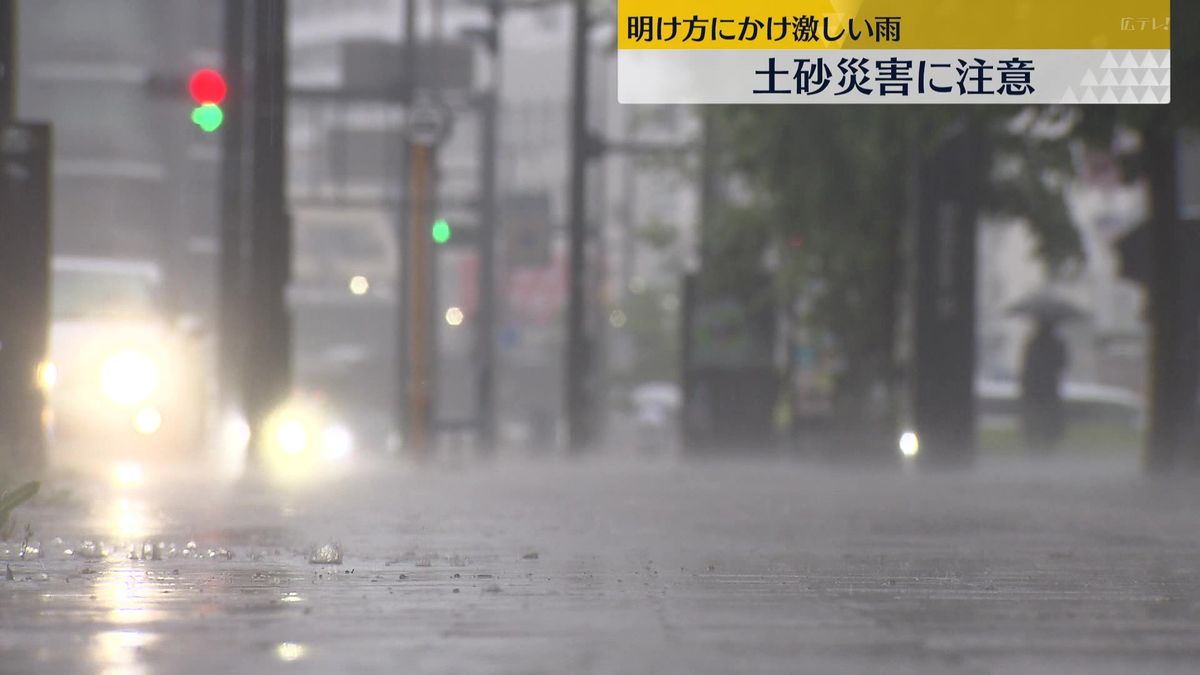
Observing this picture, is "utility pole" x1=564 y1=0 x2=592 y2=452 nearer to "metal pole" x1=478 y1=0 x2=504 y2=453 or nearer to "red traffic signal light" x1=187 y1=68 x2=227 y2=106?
"metal pole" x1=478 y1=0 x2=504 y2=453

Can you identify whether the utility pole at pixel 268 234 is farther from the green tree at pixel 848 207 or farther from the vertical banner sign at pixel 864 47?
the vertical banner sign at pixel 864 47

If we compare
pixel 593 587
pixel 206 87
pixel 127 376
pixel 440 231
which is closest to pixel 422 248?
pixel 440 231

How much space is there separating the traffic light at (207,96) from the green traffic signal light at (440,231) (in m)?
11.4

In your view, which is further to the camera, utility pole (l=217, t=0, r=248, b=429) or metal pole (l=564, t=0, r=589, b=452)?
metal pole (l=564, t=0, r=589, b=452)

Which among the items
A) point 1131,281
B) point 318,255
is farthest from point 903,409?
point 318,255

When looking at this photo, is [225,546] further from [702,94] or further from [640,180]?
[640,180]

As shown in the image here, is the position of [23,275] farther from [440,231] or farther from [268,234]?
[440,231]

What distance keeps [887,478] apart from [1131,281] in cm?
445

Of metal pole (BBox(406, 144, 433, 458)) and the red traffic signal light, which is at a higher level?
the red traffic signal light

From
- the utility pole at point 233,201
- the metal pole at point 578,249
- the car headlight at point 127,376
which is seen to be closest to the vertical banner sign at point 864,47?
the utility pole at point 233,201
